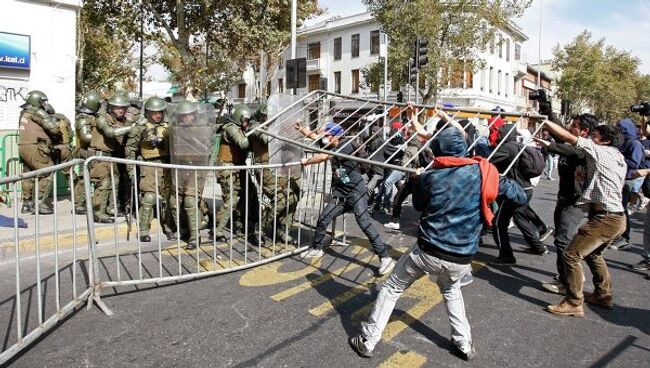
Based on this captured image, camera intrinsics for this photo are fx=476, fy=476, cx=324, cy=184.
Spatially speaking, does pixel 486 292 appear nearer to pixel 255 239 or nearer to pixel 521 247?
pixel 521 247

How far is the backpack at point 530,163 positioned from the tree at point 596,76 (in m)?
32.5

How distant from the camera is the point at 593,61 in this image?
109 feet

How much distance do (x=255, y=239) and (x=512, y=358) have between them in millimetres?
3766

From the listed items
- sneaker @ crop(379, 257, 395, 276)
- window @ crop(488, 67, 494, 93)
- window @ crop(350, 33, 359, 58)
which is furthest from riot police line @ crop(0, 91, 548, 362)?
window @ crop(488, 67, 494, 93)

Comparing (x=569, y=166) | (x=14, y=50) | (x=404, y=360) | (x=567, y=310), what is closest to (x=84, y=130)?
(x=14, y=50)

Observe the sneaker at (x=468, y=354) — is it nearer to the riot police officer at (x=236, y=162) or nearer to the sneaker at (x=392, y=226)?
the riot police officer at (x=236, y=162)

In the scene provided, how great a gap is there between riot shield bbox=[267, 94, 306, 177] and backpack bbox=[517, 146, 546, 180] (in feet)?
8.38

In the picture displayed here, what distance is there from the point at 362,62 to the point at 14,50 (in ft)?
98.9

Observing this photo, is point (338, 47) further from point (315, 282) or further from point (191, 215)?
point (315, 282)

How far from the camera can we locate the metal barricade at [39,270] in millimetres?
3223

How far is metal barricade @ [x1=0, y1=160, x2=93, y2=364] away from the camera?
10.6ft

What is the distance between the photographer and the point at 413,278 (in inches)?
131

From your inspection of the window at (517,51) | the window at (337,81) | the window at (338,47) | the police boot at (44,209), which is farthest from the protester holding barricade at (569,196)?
the window at (517,51)

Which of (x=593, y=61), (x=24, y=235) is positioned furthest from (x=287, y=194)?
(x=593, y=61)
